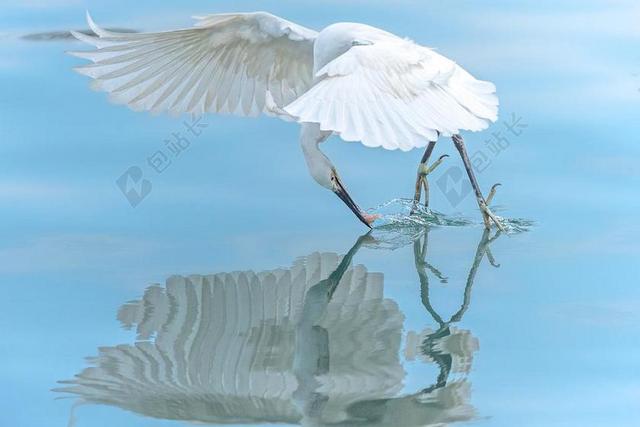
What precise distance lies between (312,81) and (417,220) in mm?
667

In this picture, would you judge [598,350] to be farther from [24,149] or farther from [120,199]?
[24,149]

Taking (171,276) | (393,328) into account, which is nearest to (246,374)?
(393,328)

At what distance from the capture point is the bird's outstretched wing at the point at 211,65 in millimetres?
4707

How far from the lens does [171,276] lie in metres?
4.24

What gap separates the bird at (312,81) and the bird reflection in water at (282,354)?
0.48 meters

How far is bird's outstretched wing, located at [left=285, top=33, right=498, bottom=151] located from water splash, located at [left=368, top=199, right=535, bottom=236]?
1.62 feet

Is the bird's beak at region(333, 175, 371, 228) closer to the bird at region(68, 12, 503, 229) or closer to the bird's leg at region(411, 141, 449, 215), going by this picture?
the bird at region(68, 12, 503, 229)

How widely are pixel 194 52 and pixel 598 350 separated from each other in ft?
6.27

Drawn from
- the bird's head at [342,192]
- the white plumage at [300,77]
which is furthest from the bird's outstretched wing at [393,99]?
the bird's head at [342,192]

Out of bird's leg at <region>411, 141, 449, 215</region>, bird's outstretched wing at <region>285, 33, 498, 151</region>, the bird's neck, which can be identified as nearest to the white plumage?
bird's outstretched wing at <region>285, 33, 498, 151</region>

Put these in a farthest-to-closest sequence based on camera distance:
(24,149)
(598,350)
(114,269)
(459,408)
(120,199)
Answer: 1. (24,149)
2. (120,199)
3. (114,269)
4. (598,350)
5. (459,408)

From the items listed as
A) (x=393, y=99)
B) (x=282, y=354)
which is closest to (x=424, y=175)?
(x=393, y=99)

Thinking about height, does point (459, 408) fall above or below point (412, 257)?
below

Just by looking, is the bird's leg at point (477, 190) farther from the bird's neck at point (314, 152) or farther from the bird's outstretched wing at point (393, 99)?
the bird's neck at point (314, 152)
